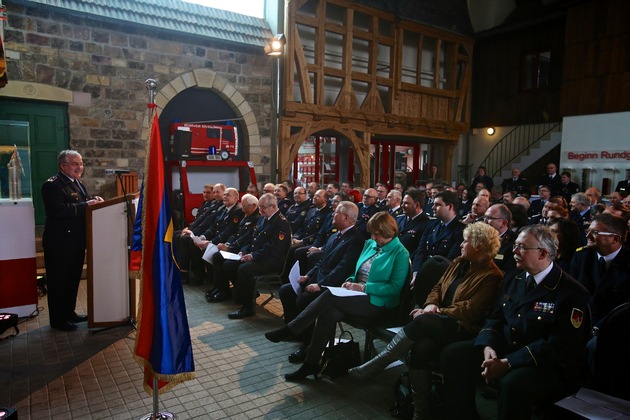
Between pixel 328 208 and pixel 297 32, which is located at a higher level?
pixel 297 32

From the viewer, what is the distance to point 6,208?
15.1 ft

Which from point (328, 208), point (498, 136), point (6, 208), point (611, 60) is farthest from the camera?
point (498, 136)

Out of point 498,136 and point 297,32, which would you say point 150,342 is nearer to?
point 297,32

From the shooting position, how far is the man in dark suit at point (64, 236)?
4.40 meters

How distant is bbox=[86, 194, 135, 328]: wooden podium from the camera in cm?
436

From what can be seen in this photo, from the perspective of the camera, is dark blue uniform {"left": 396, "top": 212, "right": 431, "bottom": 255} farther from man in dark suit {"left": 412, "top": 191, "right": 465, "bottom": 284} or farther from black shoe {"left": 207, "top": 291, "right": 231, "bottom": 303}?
black shoe {"left": 207, "top": 291, "right": 231, "bottom": 303}

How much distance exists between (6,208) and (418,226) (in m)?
4.47

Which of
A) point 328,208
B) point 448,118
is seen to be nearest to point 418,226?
point 328,208

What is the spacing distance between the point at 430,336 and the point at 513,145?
43.3ft

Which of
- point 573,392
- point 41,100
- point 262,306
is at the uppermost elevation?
point 41,100

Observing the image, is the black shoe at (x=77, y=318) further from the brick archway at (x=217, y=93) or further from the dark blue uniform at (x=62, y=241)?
the brick archway at (x=217, y=93)

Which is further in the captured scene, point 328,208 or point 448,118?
point 448,118

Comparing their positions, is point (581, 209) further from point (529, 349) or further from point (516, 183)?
point (516, 183)

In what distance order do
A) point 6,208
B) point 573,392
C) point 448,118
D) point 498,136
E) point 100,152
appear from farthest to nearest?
point 498,136 → point 448,118 → point 100,152 → point 6,208 → point 573,392
